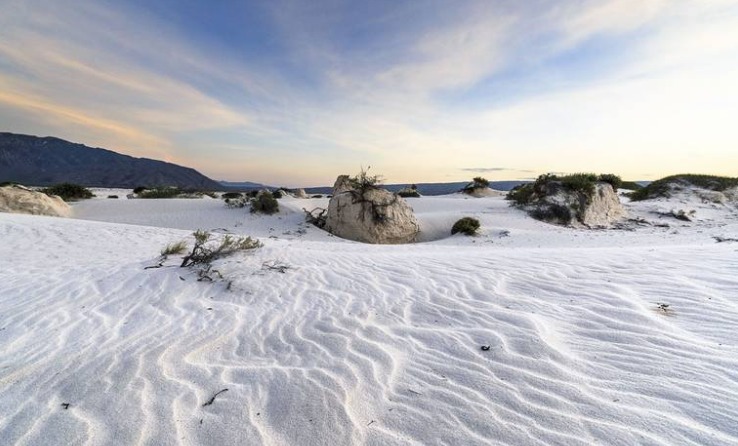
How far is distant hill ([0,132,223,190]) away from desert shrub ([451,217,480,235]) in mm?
91566

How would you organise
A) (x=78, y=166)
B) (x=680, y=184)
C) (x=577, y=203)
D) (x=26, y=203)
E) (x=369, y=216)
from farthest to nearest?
(x=78, y=166) → (x=680, y=184) → (x=577, y=203) → (x=26, y=203) → (x=369, y=216)

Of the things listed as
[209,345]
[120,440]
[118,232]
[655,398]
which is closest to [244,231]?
[118,232]

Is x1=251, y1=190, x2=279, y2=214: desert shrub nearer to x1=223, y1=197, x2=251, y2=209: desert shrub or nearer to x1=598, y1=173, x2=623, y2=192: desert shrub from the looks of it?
x1=223, y1=197, x2=251, y2=209: desert shrub

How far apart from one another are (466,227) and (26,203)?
16.3 m

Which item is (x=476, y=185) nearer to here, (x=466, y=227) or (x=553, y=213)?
(x=553, y=213)

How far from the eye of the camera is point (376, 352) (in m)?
3.05

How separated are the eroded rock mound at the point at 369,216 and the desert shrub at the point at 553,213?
5668mm

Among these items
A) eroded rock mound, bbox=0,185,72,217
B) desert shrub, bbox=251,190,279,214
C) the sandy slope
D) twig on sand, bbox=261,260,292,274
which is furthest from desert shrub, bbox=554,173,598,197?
eroded rock mound, bbox=0,185,72,217

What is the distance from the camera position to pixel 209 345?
3268 millimetres

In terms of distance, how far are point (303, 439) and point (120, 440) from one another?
1002 millimetres

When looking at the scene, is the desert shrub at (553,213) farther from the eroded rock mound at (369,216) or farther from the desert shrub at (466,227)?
the eroded rock mound at (369,216)

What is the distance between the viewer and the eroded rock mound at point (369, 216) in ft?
41.3

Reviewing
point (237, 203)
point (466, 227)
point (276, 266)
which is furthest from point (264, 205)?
point (276, 266)

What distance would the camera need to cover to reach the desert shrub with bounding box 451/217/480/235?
12422 millimetres
